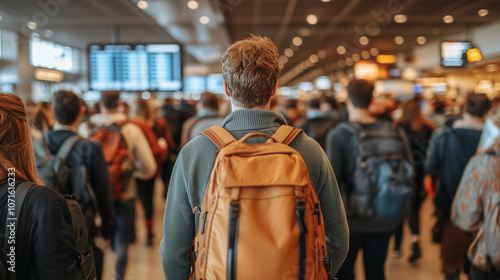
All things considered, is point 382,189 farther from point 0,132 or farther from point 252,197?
point 0,132

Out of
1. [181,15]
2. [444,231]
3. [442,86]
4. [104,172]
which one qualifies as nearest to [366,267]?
[444,231]

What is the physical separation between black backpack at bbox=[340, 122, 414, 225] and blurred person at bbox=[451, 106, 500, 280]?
1.25ft

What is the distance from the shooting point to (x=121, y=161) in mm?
4598

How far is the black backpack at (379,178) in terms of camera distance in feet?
10.7

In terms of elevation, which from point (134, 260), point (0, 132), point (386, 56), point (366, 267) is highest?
point (386, 56)

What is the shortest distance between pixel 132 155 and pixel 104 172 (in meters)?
1.50

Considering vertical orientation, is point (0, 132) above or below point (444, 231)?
above

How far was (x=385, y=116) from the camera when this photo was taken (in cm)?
686

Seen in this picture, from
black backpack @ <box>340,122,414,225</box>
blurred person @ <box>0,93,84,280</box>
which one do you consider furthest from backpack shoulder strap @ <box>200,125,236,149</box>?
black backpack @ <box>340,122,414,225</box>

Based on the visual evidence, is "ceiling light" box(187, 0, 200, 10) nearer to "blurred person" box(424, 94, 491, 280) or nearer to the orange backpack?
"blurred person" box(424, 94, 491, 280)

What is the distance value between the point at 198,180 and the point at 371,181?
178cm

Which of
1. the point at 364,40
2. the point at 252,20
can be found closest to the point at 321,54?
the point at 364,40

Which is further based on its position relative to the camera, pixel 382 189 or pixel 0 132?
pixel 382 189

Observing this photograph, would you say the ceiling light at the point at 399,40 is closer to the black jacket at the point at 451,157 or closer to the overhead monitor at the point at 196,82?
the overhead monitor at the point at 196,82
